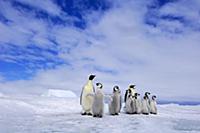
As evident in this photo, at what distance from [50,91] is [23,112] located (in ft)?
53.4

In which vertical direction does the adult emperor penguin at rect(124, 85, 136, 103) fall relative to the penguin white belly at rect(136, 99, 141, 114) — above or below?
above

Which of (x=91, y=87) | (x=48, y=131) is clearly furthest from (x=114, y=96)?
(x=48, y=131)

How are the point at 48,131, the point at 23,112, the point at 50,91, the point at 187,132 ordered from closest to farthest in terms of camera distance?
the point at 48,131, the point at 187,132, the point at 23,112, the point at 50,91

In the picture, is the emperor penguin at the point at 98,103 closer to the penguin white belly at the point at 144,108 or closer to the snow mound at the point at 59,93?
the penguin white belly at the point at 144,108

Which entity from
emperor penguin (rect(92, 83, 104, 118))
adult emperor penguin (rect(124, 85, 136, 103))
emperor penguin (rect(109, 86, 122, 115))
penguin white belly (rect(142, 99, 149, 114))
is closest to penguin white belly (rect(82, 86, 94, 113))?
emperor penguin (rect(92, 83, 104, 118))

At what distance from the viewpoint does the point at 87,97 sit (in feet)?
42.1

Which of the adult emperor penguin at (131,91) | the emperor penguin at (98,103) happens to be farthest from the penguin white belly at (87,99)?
the adult emperor penguin at (131,91)

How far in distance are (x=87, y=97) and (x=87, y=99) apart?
11cm

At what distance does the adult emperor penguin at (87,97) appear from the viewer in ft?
41.9

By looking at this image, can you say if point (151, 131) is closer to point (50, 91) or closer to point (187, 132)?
point (187, 132)

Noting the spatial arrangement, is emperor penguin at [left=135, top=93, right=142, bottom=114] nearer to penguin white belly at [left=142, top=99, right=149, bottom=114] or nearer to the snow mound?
penguin white belly at [left=142, top=99, right=149, bottom=114]

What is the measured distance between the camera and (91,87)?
Answer: 13.1m

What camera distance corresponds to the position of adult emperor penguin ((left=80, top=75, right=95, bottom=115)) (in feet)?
41.9

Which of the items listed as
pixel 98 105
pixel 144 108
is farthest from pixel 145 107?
pixel 98 105
